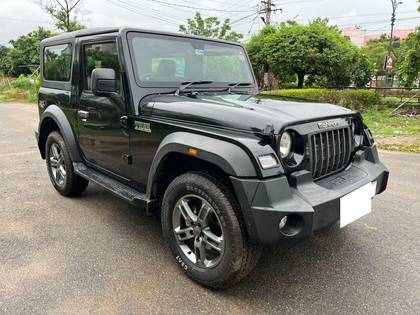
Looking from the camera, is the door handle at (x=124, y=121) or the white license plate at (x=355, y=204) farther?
the door handle at (x=124, y=121)

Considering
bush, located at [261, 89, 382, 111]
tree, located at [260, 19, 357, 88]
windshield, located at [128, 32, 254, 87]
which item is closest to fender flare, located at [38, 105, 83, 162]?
windshield, located at [128, 32, 254, 87]

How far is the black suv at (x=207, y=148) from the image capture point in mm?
2266

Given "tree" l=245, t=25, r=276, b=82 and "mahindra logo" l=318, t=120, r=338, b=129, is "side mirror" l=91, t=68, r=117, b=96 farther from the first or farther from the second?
"tree" l=245, t=25, r=276, b=82

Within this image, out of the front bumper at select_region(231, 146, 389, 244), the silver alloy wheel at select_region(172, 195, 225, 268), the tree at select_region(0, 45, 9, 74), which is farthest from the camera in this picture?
the tree at select_region(0, 45, 9, 74)

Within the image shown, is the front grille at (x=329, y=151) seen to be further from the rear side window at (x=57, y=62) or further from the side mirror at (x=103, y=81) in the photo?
the rear side window at (x=57, y=62)

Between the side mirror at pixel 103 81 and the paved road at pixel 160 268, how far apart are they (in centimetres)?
133

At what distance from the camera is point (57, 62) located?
435 cm

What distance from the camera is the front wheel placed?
2.35m

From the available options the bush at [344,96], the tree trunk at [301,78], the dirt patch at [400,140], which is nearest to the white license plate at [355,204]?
the dirt patch at [400,140]

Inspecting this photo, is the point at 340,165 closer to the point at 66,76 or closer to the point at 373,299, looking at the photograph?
the point at 373,299

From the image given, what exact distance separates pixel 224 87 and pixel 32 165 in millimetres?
4026

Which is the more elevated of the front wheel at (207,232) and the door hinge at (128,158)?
the door hinge at (128,158)

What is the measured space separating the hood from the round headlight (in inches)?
3.6

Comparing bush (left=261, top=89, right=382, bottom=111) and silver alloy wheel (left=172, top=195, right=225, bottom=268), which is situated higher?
bush (left=261, top=89, right=382, bottom=111)
